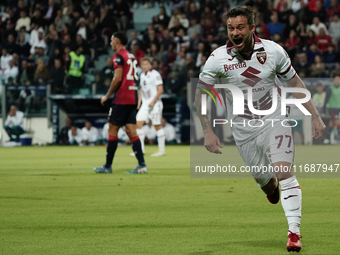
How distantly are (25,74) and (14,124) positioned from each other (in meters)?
2.18

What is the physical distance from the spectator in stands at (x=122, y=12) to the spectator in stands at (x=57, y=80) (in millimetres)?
4025

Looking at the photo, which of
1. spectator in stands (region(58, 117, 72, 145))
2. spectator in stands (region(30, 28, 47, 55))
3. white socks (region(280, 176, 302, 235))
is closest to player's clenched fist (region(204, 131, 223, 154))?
white socks (region(280, 176, 302, 235))

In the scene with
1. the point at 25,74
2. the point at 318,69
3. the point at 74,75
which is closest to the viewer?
the point at 318,69

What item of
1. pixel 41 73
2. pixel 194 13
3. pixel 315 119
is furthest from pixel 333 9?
pixel 315 119

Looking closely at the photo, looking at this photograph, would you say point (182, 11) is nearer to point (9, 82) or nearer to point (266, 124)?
point (9, 82)

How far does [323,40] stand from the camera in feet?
72.7

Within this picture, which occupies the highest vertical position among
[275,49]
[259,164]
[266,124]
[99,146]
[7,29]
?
[7,29]

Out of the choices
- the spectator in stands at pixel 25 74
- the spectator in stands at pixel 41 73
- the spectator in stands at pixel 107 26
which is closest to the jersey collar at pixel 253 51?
the spectator in stands at pixel 41 73

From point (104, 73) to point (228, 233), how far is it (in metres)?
18.0

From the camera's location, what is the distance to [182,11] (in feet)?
84.2

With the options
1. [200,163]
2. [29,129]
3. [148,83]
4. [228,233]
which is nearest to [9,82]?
[29,129]

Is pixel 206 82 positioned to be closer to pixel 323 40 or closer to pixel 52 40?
pixel 323 40

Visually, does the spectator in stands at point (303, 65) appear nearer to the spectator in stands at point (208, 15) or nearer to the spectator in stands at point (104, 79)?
the spectator in stands at point (208, 15)

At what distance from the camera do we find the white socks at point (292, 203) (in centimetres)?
481
